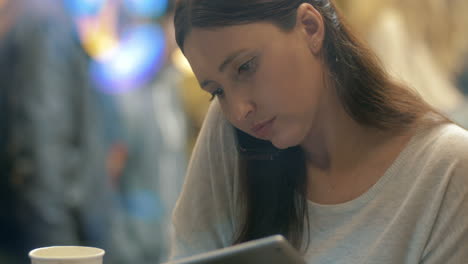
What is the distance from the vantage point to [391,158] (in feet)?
5.35

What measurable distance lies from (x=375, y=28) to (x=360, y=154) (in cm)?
246

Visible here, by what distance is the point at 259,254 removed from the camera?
1.09m

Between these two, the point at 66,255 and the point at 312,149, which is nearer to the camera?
the point at 66,255

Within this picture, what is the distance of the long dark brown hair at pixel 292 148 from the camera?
1.53 meters

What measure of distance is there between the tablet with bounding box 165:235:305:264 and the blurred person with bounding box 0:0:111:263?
1468mm

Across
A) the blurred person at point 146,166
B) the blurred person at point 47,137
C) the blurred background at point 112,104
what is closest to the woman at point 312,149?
the blurred background at point 112,104

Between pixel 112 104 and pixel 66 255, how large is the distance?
86.9 inches

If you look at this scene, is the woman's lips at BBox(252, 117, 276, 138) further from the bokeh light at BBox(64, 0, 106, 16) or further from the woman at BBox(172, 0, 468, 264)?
the bokeh light at BBox(64, 0, 106, 16)

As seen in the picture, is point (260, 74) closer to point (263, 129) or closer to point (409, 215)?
point (263, 129)

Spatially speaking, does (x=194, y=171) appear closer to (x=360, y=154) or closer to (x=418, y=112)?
(x=360, y=154)

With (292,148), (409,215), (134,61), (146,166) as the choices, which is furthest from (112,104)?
(409,215)

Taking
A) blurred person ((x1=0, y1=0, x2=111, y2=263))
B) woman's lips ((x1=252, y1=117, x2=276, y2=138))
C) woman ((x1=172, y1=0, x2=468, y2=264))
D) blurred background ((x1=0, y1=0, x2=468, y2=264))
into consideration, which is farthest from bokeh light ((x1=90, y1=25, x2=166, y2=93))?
woman's lips ((x1=252, y1=117, x2=276, y2=138))

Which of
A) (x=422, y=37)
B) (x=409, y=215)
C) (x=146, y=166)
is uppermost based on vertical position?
(x=422, y=37)

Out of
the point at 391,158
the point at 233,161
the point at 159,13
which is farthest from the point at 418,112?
the point at 159,13
